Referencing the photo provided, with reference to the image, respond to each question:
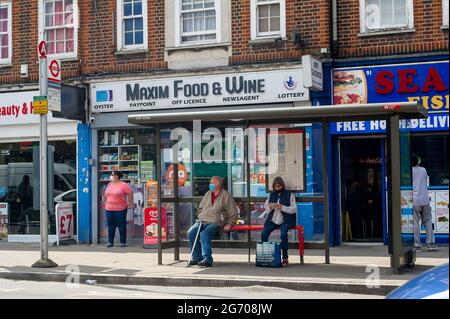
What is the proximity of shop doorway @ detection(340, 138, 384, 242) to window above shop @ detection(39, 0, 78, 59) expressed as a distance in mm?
7424

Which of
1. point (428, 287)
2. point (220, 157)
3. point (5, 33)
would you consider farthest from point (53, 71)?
point (428, 287)

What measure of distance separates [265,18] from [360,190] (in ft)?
14.8

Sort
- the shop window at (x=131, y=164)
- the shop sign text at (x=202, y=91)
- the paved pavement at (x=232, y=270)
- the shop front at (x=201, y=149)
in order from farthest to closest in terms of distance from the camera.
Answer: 1. the shop window at (x=131, y=164)
2. the shop sign text at (x=202, y=91)
3. the shop front at (x=201, y=149)
4. the paved pavement at (x=232, y=270)

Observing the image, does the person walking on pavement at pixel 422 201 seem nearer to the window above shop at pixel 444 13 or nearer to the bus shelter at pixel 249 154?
the bus shelter at pixel 249 154

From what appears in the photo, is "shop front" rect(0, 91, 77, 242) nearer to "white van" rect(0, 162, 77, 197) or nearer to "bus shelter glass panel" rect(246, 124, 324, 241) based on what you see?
"white van" rect(0, 162, 77, 197)

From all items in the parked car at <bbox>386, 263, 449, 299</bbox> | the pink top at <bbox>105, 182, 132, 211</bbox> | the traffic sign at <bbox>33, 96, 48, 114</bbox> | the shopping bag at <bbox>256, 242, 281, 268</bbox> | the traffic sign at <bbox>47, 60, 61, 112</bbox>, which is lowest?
the shopping bag at <bbox>256, 242, 281, 268</bbox>

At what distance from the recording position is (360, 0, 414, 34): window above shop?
14.8 metres

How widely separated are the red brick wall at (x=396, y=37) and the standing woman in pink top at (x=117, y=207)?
5903 millimetres

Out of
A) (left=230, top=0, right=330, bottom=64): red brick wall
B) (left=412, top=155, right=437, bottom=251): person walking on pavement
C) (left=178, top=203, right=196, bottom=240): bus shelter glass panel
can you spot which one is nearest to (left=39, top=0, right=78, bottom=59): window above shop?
(left=230, top=0, right=330, bottom=64): red brick wall

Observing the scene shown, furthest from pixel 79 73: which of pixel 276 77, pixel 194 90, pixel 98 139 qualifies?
pixel 276 77

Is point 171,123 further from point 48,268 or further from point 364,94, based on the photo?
point 364,94

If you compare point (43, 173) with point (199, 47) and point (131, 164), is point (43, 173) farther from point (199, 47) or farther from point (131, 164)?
point (199, 47)

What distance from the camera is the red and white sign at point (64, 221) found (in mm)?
16797

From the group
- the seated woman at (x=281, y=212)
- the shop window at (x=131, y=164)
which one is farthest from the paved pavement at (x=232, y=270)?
the shop window at (x=131, y=164)
